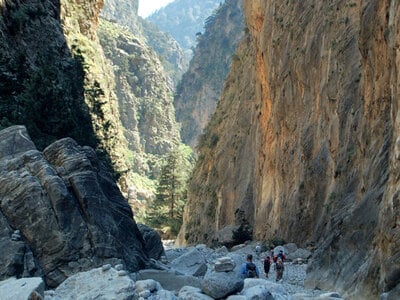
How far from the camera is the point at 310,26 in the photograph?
30.8 meters

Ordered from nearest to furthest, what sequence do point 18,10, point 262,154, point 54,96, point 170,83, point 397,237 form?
1. point 397,237
2. point 54,96
3. point 18,10
4. point 262,154
5. point 170,83

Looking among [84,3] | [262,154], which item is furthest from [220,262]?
[84,3]

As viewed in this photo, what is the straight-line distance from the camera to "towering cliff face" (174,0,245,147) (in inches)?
5113

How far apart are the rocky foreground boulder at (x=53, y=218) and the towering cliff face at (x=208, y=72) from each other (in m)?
112

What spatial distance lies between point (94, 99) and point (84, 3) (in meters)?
10.9

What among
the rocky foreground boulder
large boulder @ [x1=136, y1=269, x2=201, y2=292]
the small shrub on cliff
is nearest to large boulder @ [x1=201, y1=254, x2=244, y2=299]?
large boulder @ [x1=136, y1=269, x2=201, y2=292]

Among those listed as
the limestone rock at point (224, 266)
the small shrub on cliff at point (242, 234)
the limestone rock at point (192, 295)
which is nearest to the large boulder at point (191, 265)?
the limestone rock at point (224, 266)

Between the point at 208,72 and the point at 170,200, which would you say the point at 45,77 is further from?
the point at 208,72

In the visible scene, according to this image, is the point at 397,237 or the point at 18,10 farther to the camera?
the point at 18,10

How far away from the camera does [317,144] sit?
27766 millimetres

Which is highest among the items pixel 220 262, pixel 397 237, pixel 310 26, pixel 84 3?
pixel 84 3

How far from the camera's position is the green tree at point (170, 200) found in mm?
62812

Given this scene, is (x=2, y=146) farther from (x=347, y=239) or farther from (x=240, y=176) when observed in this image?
(x=240, y=176)

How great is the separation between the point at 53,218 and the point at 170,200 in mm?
50981
